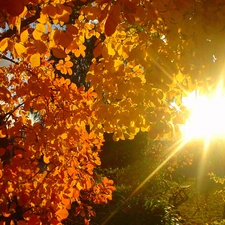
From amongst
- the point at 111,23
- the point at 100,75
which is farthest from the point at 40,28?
the point at 100,75

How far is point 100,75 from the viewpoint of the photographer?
2.83m

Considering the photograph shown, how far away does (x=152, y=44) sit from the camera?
2074 mm

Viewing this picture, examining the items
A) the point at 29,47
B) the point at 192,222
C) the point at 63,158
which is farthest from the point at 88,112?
the point at 192,222

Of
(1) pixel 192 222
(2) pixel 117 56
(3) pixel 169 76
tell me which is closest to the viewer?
(3) pixel 169 76

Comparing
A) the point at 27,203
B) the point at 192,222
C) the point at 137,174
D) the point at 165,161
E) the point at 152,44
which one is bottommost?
the point at 27,203

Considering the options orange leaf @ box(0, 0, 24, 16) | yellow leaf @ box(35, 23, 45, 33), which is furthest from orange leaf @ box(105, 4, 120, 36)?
yellow leaf @ box(35, 23, 45, 33)

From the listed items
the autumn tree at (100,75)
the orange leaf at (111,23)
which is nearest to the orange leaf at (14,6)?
the autumn tree at (100,75)

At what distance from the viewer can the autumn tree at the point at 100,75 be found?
1859 millimetres

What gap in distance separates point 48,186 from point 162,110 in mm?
2066

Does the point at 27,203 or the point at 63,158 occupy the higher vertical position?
the point at 63,158

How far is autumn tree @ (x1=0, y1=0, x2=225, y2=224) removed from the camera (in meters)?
1.86

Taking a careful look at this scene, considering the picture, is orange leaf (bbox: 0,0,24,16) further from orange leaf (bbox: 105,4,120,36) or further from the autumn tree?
orange leaf (bbox: 105,4,120,36)

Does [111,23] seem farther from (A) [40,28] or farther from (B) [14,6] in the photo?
(A) [40,28]

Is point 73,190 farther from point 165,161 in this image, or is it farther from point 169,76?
point 165,161
